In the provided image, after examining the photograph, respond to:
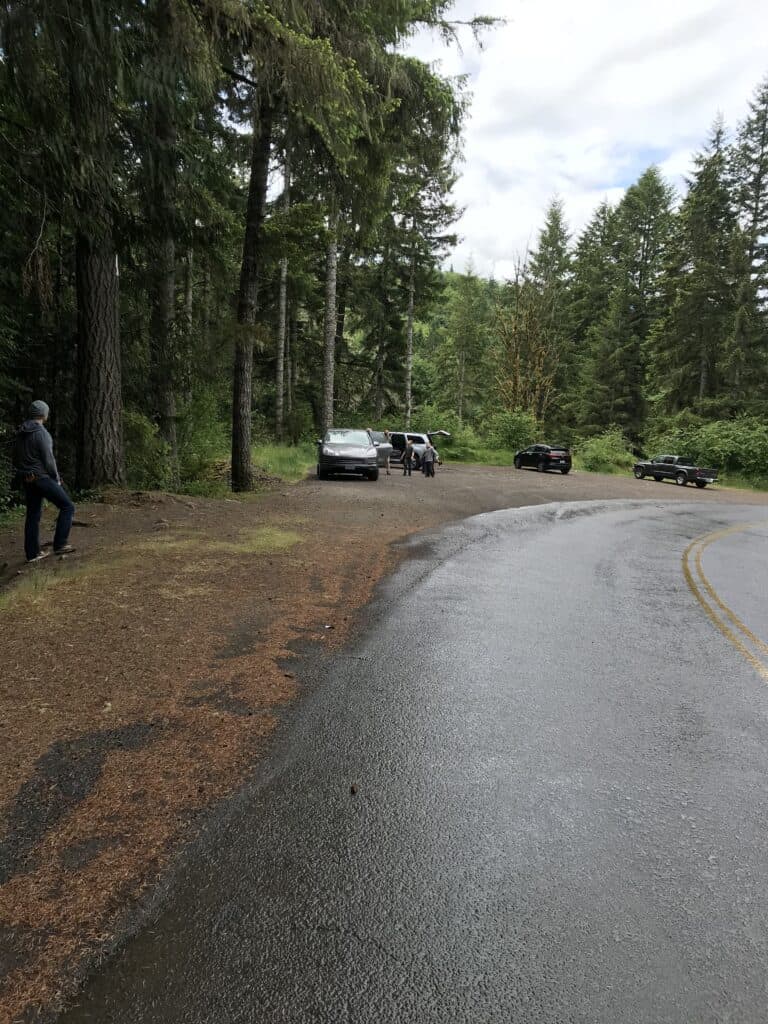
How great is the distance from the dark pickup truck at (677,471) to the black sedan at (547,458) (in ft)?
16.5

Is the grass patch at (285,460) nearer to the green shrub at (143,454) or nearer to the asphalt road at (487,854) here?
the green shrub at (143,454)

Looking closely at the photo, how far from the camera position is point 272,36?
24.1 feet

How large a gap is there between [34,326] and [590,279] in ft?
168

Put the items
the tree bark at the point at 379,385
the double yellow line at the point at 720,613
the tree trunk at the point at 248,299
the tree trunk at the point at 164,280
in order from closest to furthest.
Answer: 1. the double yellow line at the point at 720,613
2. the tree trunk at the point at 164,280
3. the tree trunk at the point at 248,299
4. the tree bark at the point at 379,385

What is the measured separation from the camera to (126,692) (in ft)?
14.0

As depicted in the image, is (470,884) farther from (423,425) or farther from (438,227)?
(438,227)

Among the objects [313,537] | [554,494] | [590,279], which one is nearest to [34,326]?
[313,537]

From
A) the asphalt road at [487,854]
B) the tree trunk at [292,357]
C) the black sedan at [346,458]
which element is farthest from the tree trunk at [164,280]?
the tree trunk at [292,357]

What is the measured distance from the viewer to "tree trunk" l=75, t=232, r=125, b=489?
10805 millimetres

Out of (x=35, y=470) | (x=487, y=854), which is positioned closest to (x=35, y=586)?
(x=35, y=470)

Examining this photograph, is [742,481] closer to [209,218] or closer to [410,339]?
[410,339]

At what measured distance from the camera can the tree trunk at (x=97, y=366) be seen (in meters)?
10.8

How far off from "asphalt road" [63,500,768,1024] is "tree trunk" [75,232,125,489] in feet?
25.3

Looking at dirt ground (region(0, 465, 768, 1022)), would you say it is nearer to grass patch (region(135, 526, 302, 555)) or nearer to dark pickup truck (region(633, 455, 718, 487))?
grass patch (region(135, 526, 302, 555))
